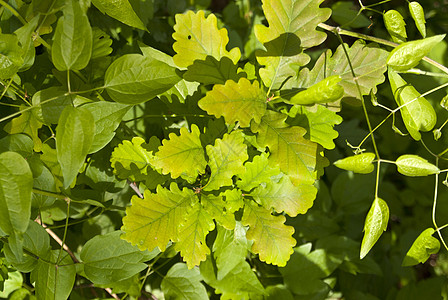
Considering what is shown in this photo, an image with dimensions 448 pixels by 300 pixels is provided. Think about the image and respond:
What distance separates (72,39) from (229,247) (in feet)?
1.99

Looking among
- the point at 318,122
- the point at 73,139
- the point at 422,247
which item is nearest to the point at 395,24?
the point at 318,122

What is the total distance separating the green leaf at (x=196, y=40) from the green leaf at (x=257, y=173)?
0.24m

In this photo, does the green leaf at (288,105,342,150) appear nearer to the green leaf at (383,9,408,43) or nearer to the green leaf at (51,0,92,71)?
the green leaf at (383,9,408,43)

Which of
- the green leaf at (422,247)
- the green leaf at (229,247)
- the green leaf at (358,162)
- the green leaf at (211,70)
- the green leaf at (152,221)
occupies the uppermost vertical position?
the green leaf at (211,70)

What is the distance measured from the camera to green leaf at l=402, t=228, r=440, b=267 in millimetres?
901

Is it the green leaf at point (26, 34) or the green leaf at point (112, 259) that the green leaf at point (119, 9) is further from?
the green leaf at point (112, 259)

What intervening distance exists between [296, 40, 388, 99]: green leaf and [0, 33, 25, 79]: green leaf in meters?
0.56

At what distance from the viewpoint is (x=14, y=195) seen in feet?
2.48

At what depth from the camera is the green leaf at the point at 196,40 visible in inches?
35.4

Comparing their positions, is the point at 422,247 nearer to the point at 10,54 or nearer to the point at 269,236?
the point at 269,236

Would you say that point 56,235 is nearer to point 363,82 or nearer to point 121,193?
point 121,193

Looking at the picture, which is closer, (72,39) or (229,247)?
(72,39)

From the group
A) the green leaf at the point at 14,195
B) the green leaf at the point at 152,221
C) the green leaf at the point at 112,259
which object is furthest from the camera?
the green leaf at the point at 112,259

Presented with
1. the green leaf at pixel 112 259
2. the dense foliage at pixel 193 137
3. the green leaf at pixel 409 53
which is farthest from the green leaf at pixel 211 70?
the green leaf at pixel 112 259
